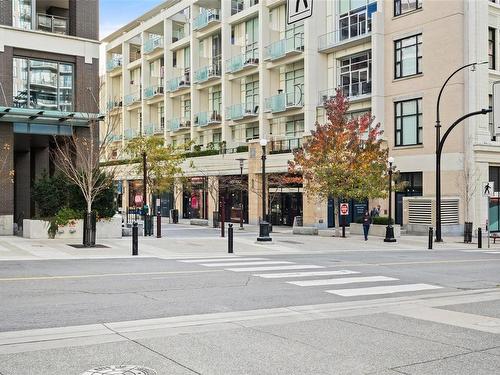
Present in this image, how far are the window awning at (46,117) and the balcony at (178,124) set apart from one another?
30327mm

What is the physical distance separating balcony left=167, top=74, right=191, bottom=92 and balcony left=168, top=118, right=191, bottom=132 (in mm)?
3078

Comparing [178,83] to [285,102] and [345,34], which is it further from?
[345,34]

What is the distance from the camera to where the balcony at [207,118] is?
53750mm

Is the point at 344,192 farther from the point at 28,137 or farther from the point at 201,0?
the point at 201,0

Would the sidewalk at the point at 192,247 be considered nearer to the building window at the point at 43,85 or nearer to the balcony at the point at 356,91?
the building window at the point at 43,85

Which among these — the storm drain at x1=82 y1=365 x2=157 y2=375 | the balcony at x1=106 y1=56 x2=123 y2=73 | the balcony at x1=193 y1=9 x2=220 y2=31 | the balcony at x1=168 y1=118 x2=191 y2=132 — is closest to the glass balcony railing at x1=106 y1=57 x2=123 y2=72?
the balcony at x1=106 y1=56 x2=123 y2=73

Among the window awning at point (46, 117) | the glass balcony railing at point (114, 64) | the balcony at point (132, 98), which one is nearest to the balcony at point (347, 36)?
the window awning at point (46, 117)

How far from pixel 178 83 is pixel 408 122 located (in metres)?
27.5

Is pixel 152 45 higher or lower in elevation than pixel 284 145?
higher

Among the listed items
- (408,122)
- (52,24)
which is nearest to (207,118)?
(408,122)

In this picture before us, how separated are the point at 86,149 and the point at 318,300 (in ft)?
63.4

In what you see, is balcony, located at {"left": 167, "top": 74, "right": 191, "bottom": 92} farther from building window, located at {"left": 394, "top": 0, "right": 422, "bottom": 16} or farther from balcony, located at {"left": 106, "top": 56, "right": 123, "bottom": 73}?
building window, located at {"left": 394, "top": 0, "right": 422, "bottom": 16}

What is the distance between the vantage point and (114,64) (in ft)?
245

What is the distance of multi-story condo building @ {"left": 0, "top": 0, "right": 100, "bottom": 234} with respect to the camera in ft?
88.4
